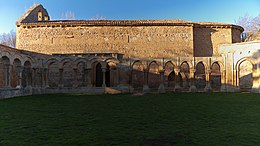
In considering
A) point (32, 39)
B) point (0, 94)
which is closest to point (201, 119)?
point (0, 94)

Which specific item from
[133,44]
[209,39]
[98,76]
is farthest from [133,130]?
[209,39]

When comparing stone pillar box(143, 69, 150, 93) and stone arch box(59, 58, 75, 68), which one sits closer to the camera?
stone pillar box(143, 69, 150, 93)

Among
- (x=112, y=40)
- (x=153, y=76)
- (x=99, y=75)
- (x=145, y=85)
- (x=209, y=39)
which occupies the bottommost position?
(x=145, y=85)

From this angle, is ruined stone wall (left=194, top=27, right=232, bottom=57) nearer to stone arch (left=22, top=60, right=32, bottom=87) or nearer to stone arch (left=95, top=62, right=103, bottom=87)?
stone arch (left=95, top=62, right=103, bottom=87)

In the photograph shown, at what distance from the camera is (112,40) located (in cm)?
2230

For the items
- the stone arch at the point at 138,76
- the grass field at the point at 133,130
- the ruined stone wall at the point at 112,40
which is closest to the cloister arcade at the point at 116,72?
the stone arch at the point at 138,76

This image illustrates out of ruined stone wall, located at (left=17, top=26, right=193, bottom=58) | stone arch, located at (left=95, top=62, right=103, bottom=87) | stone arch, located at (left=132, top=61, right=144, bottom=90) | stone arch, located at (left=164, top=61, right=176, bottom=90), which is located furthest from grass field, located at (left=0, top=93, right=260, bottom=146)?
ruined stone wall, located at (left=17, top=26, right=193, bottom=58)

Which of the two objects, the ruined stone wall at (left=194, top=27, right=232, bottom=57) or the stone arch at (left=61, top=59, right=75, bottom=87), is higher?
the ruined stone wall at (left=194, top=27, right=232, bottom=57)

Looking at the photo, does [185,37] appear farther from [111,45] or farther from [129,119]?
[129,119]

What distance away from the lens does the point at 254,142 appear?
4254 millimetres

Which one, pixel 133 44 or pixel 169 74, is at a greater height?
pixel 133 44

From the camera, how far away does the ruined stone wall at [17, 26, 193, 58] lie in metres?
22.2

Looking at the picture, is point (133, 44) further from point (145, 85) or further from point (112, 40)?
point (145, 85)

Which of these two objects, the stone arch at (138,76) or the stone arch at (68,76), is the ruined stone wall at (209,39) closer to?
the stone arch at (138,76)
